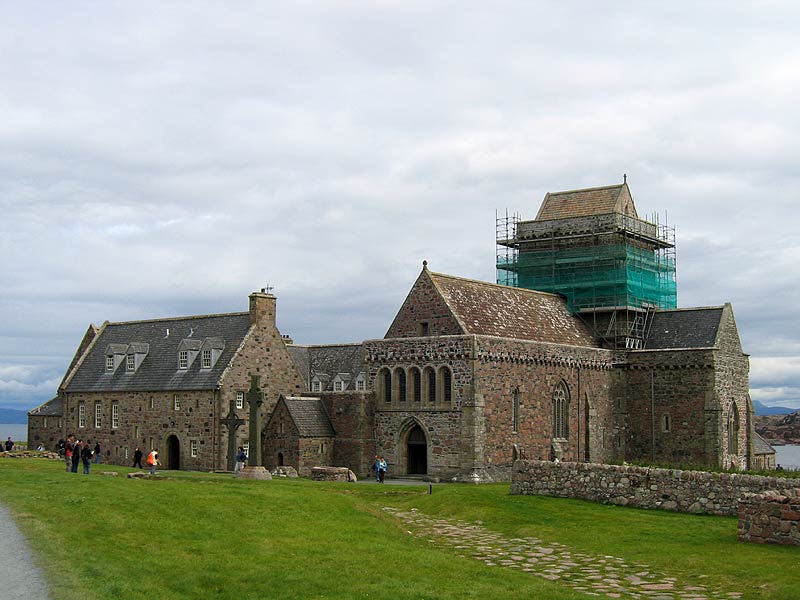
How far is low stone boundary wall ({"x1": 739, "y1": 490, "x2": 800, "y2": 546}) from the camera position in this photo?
25156 millimetres

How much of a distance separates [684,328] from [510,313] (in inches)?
544

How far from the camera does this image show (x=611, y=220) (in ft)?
227

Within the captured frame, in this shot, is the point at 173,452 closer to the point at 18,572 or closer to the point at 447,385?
the point at 447,385

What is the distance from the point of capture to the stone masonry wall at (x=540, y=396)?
2158 inches

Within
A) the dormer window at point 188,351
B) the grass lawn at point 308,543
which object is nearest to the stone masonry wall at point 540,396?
the grass lawn at point 308,543

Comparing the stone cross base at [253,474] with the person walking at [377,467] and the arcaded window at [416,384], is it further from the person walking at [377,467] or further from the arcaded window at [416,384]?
the arcaded window at [416,384]

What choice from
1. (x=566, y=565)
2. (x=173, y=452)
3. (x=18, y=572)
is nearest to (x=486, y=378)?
(x=173, y=452)

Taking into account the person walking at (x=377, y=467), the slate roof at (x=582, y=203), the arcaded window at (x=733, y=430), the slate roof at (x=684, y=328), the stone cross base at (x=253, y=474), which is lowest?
the person walking at (x=377, y=467)

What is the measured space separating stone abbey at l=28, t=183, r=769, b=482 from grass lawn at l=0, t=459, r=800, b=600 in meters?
18.6

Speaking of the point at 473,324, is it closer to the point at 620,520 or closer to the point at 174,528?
the point at 620,520

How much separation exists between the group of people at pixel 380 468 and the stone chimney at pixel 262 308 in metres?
12.2

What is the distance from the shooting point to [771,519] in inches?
1006

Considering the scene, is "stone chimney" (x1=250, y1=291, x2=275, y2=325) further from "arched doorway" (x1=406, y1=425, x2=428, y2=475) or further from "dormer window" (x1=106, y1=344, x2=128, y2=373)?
"arched doorway" (x1=406, y1=425, x2=428, y2=475)

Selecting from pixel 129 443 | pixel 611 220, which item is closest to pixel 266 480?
pixel 129 443
